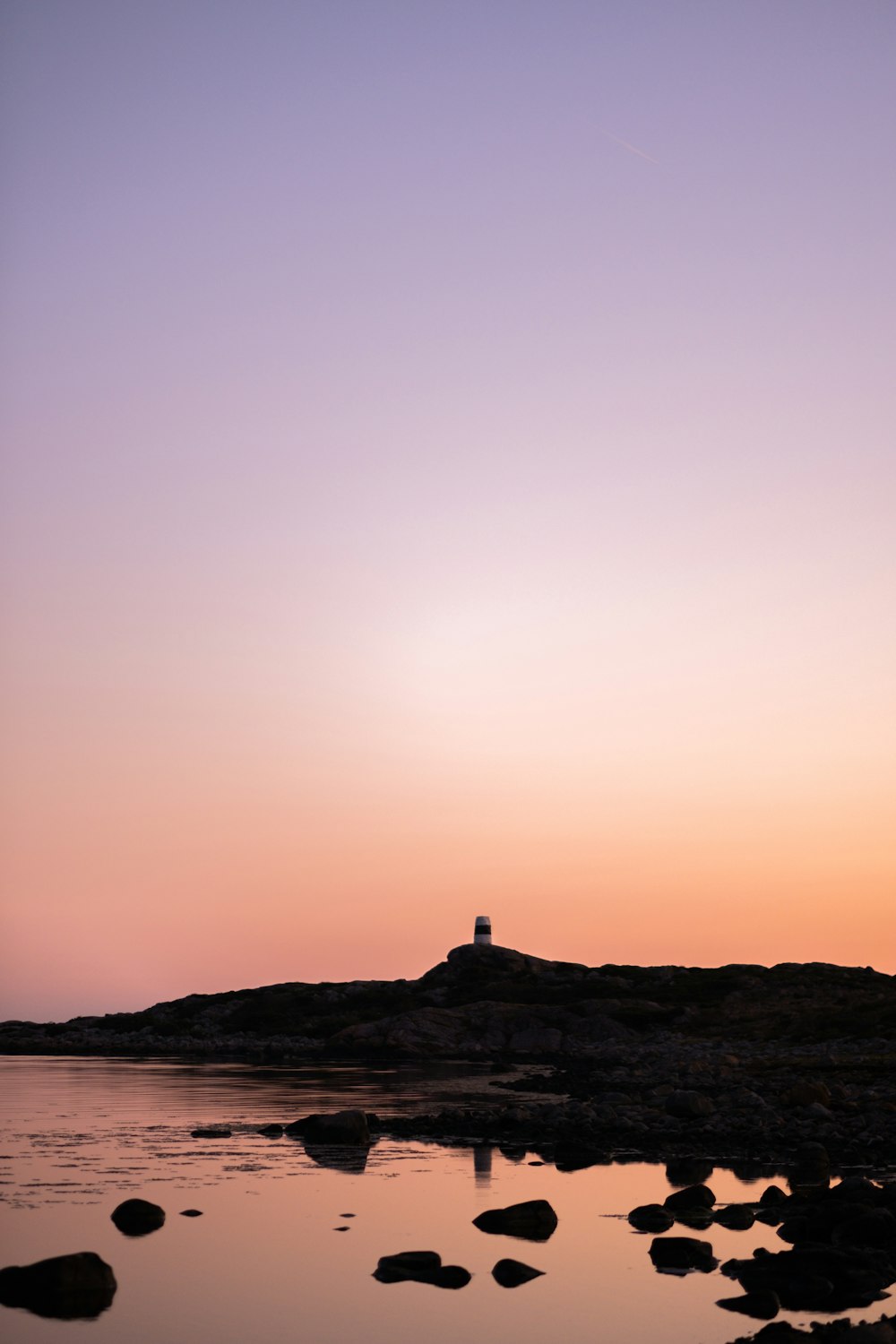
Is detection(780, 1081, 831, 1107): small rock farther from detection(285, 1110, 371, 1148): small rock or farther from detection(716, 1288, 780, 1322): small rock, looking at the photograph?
detection(716, 1288, 780, 1322): small rock

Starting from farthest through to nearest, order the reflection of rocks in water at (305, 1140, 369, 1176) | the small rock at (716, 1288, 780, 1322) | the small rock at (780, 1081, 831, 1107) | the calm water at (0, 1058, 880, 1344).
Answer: the small rock at (780, 1081, 831, 1107)
the reflection of rocks in water at (305, 1140, 369, 1176)
the small rock at (716, 1288, 780, 1322)
the calm water at (0, 1058, 880, 1344)

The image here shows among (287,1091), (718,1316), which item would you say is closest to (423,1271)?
(718,1316)

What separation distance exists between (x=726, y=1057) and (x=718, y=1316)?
47.8 m

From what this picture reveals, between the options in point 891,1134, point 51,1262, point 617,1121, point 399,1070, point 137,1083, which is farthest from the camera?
point 399,1070

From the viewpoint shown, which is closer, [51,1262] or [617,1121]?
[51,1262]

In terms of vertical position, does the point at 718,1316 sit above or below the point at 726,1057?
below

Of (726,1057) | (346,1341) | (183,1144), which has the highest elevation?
(726,1057)

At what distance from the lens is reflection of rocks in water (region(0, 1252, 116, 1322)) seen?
16812 mm

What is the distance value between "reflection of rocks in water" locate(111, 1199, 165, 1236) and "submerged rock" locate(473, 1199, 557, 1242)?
558 centimetres

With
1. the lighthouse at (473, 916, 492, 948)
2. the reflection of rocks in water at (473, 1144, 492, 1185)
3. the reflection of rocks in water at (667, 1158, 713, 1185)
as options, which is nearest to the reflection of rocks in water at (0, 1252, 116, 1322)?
the reflection of rocks in water at (473, 1144, 492, 1185)

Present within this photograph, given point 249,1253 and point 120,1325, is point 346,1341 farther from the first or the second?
point 249,1253

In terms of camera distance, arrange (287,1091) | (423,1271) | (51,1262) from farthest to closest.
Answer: (287,1091)
(423,1271)
(51,1262)

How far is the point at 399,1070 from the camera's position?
74000mm

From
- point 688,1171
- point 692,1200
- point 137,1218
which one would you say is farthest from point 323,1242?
point 688,1171
